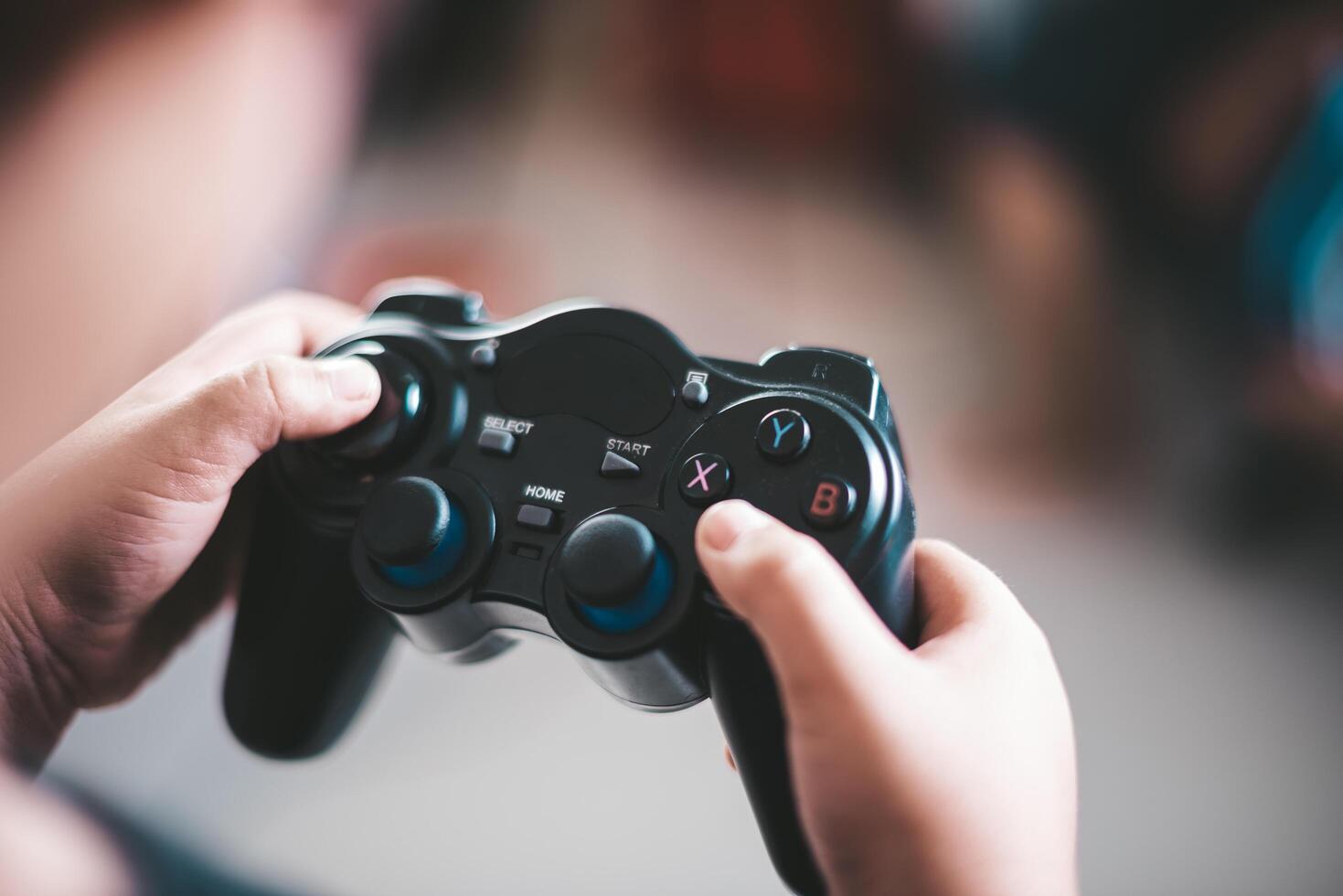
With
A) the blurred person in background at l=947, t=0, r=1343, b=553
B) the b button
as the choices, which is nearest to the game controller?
the b button

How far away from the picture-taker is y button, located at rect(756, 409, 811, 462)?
1.62 feet

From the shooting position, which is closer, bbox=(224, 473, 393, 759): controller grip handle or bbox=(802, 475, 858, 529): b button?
bbox=(802, 475, 858, 529): b button

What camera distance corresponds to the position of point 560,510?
0.54 meters

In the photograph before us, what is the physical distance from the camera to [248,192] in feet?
3.65

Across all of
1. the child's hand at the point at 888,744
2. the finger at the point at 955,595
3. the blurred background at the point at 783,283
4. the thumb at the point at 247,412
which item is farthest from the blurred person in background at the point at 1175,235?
the thumb at the point at 247,412

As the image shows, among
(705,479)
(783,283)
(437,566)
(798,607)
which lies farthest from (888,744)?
(783,283)

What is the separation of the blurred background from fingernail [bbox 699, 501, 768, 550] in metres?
0.43

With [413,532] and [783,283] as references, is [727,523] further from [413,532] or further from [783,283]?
[783,283]

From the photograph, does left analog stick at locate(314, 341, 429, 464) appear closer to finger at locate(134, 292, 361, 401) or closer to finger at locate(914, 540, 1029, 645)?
finger at locate(134, 292, 361, 401)

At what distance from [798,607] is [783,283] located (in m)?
0.92

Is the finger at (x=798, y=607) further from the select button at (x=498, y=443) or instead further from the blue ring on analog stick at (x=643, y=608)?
the select button at (x=498, y=443)

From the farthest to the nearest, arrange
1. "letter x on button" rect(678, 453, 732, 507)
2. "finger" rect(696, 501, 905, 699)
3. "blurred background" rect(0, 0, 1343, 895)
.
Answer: "blurred background" rect(0, 0, 1343, 895) < "letter x on button" rect(678, 453, 732, 507) < "finger" rect(696, 501, 905, 699)

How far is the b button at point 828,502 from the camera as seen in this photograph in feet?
1.54

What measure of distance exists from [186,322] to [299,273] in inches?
7.0
